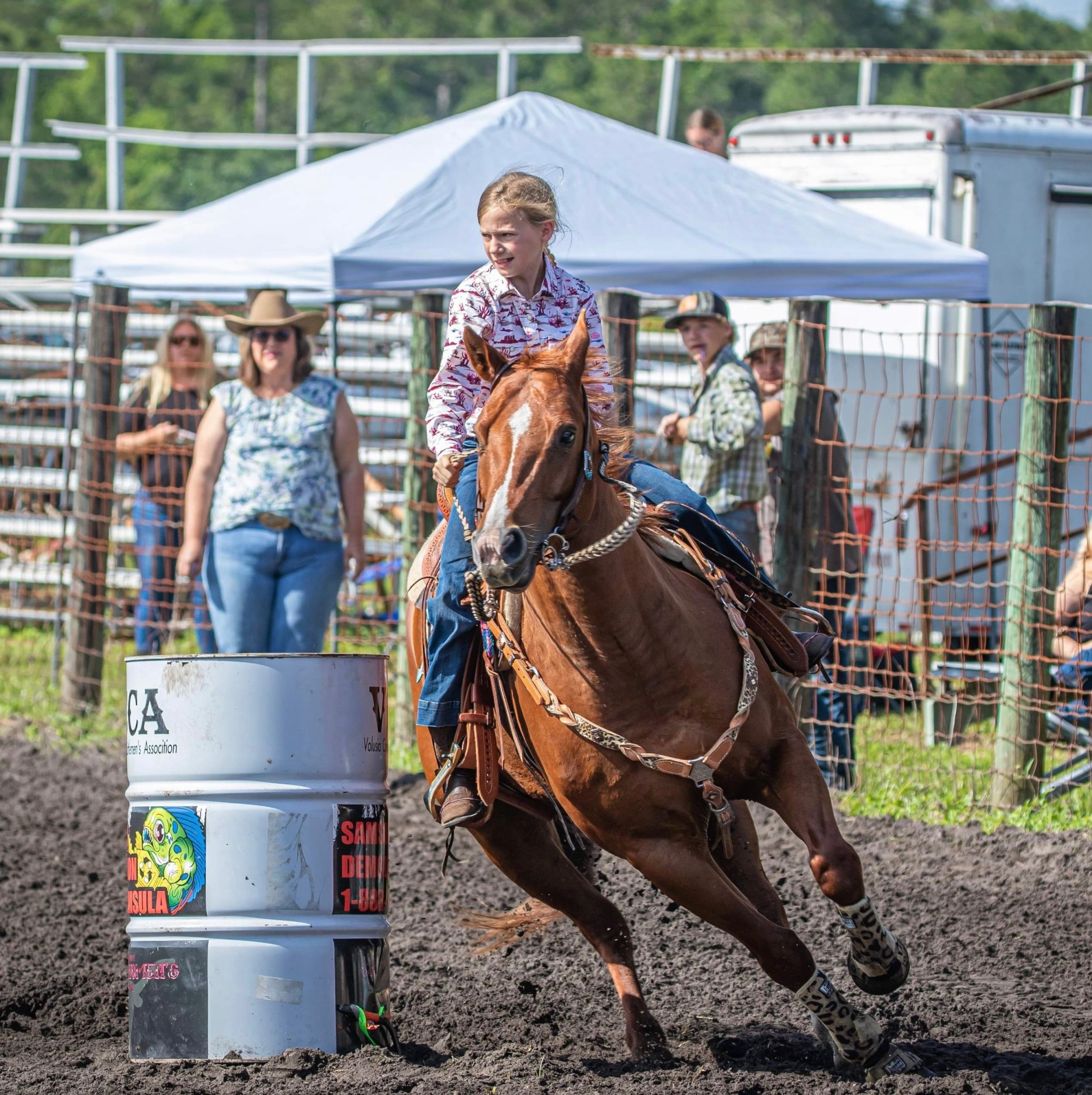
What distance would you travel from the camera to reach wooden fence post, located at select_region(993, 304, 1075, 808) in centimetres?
738

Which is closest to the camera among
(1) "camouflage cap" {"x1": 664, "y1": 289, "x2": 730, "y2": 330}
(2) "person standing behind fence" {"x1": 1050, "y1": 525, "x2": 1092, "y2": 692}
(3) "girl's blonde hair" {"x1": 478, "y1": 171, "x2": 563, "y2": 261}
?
(3) "girl's blonde hair" {"x1": 478, "y1": 171, "x2": 563, "y2": 261}

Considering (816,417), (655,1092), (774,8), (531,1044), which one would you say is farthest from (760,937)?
(774,8)

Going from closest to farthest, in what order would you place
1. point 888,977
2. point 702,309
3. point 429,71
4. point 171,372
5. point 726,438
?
point 888,977 → point 726,438 → point 702,309 → point 171,372 → point 429,71

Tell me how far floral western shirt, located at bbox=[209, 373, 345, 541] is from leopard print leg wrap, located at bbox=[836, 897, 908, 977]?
3746 mm

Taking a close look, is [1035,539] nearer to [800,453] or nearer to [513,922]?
[800,453]

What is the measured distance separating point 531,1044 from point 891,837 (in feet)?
8.96

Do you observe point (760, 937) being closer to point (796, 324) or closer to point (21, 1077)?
point (21, 1077)

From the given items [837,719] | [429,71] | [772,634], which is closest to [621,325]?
[837,719]

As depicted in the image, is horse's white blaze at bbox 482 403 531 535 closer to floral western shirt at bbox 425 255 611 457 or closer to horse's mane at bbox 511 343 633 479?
horse's mane at bbox 511 343 633 479

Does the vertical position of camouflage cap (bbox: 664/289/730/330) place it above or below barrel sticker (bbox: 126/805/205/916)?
above

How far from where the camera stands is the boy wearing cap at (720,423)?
7707 millimetres

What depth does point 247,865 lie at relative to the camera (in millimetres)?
4570

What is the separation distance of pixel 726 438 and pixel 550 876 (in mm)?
3118

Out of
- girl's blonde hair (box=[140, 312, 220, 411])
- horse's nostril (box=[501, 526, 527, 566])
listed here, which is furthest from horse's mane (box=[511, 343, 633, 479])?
girl's blonde hair (box=[140, 312, 220, 411])
